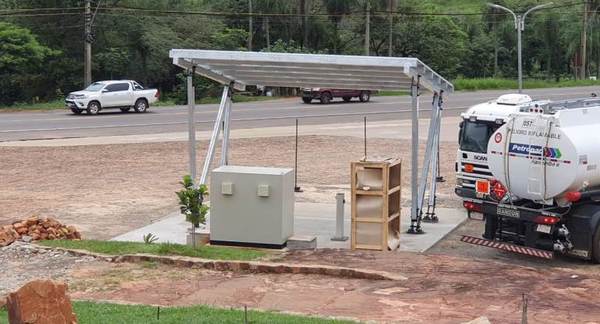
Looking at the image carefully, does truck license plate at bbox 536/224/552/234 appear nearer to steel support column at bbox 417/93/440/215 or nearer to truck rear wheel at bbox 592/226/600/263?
truck rear wheel at bbox 592/226/600/263

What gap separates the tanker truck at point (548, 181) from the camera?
13.9 m

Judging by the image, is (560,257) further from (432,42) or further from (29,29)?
(432,42)

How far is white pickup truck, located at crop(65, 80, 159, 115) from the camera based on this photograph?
44.0m

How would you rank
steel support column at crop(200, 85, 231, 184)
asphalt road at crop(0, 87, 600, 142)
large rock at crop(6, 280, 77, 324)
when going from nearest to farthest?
large rock at crop(6, 280, 77, 324) → steel support column at crop(200, 85, 231, 184) → asphalt road at crop(0, 87, 600, 142)

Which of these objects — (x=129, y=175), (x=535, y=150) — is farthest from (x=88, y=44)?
(x=535, y=150)

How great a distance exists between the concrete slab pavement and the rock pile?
0.99m

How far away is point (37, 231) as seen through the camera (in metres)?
15.5

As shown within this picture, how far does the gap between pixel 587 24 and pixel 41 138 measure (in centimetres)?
6617

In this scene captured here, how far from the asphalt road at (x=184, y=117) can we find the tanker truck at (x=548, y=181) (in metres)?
23.7

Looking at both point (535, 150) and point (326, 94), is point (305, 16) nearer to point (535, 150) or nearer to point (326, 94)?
point (326, 94)

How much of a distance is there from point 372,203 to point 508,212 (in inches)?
89.6

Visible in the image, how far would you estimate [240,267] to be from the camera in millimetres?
12859

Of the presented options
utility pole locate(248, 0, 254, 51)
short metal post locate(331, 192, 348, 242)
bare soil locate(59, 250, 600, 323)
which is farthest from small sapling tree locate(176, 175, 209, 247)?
utility pole locate(248, 0, 254, 51)

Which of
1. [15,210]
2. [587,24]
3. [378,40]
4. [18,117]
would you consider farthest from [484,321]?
[587,24]
